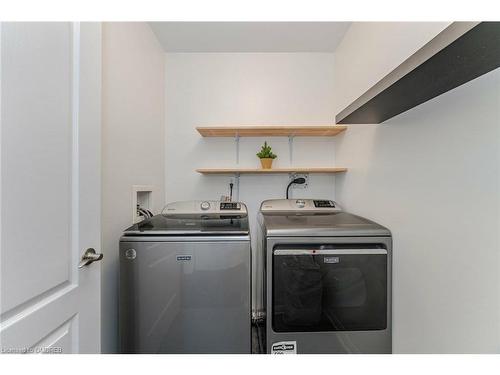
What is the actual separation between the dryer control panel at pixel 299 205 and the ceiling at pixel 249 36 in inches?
53.3

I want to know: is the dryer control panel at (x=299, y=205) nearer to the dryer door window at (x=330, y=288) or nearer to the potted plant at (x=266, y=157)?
the potted plant at (x=266, y=157)

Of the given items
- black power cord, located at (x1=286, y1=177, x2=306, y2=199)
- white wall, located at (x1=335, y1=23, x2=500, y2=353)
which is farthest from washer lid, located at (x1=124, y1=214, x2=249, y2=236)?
white wall, located at (x1=335, y1=23, x2=500, y2=353)

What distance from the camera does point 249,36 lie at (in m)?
1.81

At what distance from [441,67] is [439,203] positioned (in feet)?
1.73

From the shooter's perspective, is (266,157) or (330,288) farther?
Result: (266,157)

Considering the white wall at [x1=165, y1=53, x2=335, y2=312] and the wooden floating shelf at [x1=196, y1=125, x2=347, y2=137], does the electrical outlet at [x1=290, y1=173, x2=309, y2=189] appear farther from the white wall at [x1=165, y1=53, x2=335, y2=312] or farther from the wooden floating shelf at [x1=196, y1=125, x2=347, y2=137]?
the wooden floating shelf at [x1=196, y1=125, x2=347, y2=137]

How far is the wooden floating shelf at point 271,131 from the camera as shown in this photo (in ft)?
5.81

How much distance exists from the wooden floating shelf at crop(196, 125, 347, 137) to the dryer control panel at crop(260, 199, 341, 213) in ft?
1.93

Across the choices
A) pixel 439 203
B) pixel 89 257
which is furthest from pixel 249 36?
pixel 89 257

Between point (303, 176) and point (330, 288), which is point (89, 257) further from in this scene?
point (303, 176)

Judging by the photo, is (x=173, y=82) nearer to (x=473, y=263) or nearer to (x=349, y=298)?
(x=349, y=298)

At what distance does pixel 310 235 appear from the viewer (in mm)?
1240
